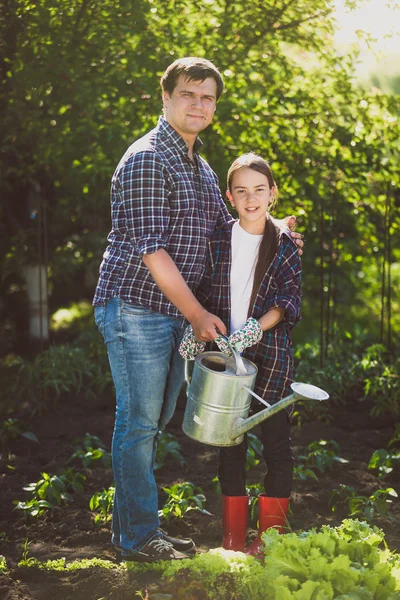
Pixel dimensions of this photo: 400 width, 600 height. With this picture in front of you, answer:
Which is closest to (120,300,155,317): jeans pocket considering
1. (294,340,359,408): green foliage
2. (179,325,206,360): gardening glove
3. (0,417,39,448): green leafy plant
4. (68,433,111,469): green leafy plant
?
(179,325,206,360): gardening glove

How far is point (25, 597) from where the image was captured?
8.12ft

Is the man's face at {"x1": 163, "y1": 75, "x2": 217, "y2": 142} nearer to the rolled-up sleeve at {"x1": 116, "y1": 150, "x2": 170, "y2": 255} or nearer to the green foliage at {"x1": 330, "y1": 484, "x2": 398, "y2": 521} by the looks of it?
the rolled-up sleeve at {"x1": 116, "y1": 150, "x2": 170, "y2": 255}

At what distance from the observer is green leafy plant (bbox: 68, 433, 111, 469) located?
146 inches

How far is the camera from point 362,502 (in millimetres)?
3203

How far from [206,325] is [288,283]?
0.42 m

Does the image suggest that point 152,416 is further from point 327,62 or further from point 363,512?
point 327,62

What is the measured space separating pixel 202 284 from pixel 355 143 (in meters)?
2.17

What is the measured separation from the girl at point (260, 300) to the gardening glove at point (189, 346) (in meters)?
0.02

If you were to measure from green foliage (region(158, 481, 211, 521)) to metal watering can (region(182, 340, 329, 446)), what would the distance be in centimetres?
73

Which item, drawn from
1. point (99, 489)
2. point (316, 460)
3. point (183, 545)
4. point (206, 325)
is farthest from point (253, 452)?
point (206, 325)

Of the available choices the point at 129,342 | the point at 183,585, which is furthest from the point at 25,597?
the point at 129,342

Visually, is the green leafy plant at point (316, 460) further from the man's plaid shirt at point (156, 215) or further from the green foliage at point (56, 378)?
the green foliage at point (56, 378)

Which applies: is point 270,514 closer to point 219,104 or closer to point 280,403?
point 280,403

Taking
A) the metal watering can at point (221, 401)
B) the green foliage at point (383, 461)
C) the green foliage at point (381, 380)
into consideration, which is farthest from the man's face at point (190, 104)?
the green foliage at point (381, 380)
